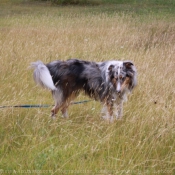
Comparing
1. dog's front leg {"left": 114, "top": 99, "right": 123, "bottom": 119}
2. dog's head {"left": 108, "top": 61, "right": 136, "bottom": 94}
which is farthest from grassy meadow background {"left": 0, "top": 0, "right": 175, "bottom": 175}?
dog's head {"left": 108, "top": 61, "right": 136, "bottom": 94}

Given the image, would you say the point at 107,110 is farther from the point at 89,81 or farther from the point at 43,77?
the point at 43,77

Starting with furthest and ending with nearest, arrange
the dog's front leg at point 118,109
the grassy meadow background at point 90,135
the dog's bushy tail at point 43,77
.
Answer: the dog's bushy tail at point 43,77 → the dog's front leg at point 118,109 → the grassy meadow background at point 90,135

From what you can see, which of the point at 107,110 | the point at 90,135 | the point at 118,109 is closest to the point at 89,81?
the point at 107,110

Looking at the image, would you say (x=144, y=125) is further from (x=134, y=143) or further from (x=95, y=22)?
(x=95, y=22)

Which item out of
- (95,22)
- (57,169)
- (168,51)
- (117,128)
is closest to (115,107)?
(117,128)

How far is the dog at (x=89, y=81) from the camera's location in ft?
15.7

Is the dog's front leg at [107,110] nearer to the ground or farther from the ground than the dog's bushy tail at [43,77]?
nearer to the ground

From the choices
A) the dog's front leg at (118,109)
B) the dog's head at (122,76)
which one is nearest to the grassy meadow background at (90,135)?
the dog's front leg at (118,109)

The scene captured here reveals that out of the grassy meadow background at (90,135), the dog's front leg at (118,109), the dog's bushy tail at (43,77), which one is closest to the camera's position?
the grassy meadow background at (90,135)

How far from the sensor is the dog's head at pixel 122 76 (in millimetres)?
4727

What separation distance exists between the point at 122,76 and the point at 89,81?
0.65 metres

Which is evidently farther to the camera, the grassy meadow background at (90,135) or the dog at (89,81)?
the dog at (89,81)

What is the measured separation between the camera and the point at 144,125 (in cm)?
405

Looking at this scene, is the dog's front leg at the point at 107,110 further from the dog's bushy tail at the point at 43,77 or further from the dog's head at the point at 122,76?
the dog's bushy tail at the point at 43,77
